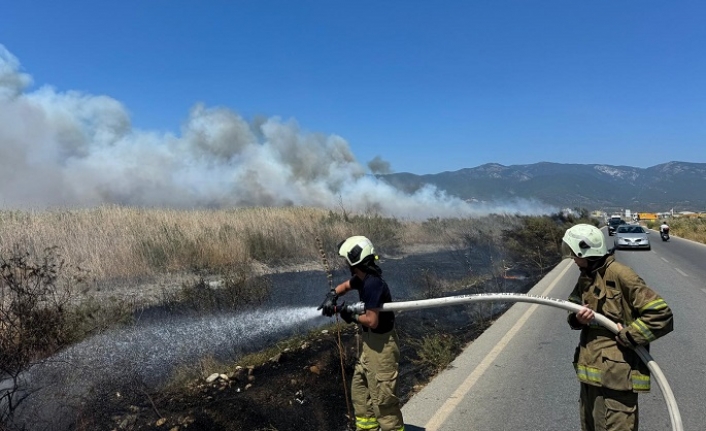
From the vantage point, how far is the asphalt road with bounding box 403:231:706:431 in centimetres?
420

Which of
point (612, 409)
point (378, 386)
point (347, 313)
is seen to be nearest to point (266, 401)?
point (378, 386)

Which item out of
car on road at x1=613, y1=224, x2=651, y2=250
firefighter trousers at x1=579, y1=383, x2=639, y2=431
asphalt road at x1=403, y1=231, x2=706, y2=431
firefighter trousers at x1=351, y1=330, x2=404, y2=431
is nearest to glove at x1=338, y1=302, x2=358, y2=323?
firefighter trousers at x1=351, y1=330, x2=404, y2=431

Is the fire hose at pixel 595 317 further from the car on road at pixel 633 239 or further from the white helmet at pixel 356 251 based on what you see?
the car on road at pixel 633 239

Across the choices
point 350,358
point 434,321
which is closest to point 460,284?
point 434,321

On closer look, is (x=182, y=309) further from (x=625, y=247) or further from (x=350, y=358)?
(x=625, y=247)

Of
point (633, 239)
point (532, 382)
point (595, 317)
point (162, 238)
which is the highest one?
point (162, 238)

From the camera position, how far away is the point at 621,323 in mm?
2906

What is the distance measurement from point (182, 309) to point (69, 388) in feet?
11.9

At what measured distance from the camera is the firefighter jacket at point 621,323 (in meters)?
2.71

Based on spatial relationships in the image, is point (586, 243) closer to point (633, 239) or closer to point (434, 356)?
point (434, 356)

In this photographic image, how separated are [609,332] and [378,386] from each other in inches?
58.9

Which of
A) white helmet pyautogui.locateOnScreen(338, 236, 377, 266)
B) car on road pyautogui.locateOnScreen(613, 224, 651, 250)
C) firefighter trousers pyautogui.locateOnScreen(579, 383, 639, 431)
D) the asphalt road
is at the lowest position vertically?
car on road pyautogui.locateOnScreen(613, 224, 651, 250)

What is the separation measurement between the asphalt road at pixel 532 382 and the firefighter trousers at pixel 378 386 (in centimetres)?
69

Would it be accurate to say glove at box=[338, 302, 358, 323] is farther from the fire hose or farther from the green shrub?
the green shrub
